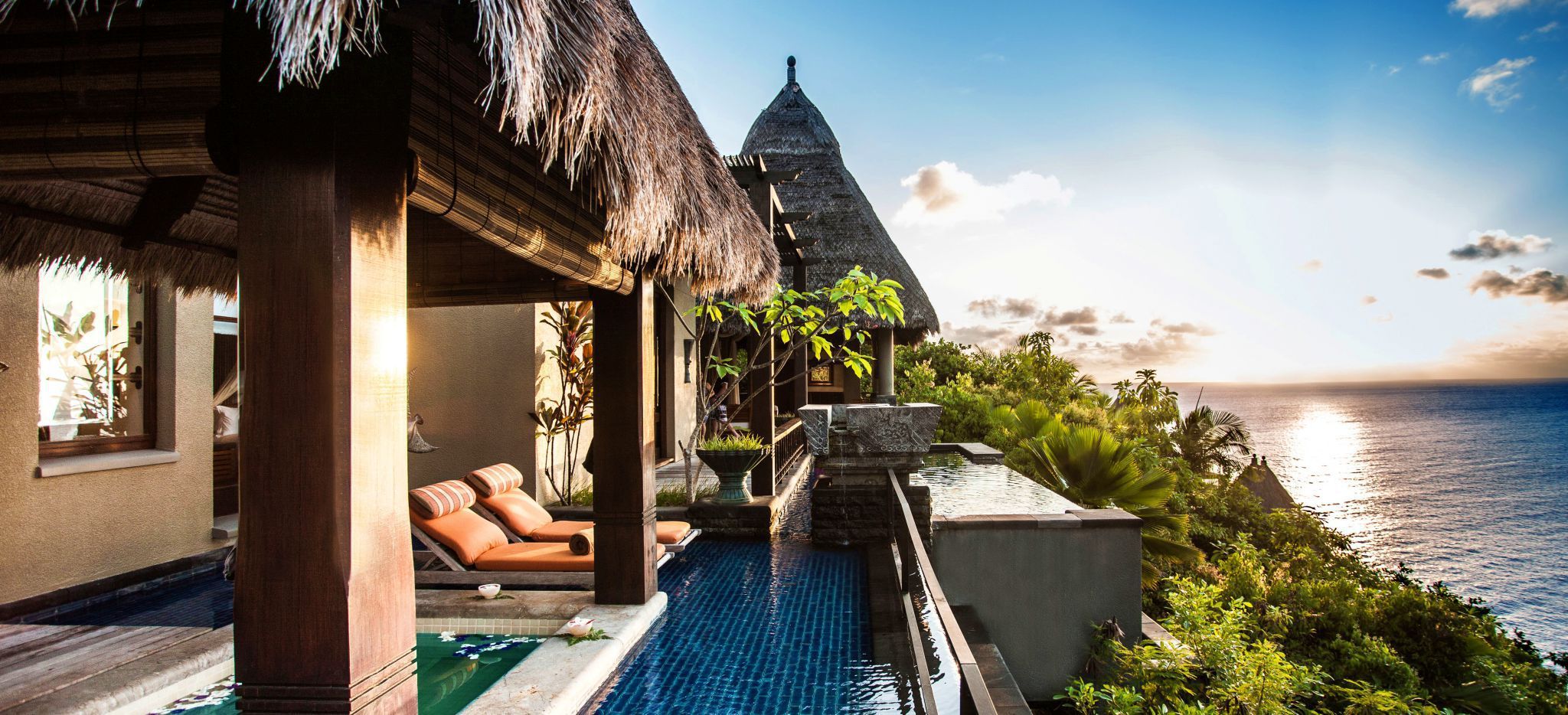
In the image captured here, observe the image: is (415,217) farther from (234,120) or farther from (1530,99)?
(1530,99)

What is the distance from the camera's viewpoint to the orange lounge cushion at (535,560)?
4941 millimetres

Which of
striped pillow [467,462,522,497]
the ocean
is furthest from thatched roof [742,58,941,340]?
the ocean

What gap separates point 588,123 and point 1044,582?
3927 millimetres

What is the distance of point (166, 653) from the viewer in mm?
3459

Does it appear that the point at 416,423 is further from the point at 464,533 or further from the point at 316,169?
the point at 316,169

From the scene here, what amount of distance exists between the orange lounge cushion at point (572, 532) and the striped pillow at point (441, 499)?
0.52 m

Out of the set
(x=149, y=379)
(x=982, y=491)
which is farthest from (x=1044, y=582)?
(x=149, y=379)

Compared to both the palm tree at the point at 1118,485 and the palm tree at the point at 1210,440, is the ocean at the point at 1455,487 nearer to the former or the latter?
the palm tree at the point at 1210,440

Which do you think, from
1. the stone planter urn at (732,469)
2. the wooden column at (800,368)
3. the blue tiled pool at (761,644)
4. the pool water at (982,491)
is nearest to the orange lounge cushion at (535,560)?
the blue tiled pool at (761,644)

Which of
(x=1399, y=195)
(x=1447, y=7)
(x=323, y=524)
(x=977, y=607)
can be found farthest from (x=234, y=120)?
(x=1447, y=7)

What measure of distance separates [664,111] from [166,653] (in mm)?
3176

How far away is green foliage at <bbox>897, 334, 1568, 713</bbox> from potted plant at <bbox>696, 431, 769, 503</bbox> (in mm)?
2826

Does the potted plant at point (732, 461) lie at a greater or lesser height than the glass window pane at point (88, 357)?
lesser

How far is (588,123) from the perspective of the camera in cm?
223
